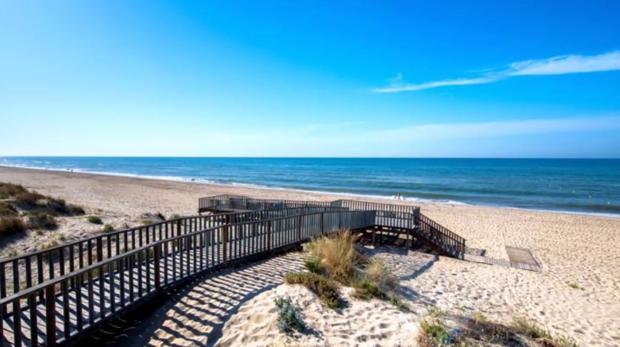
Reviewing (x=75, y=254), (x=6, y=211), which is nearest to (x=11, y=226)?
(x=6, y=211)

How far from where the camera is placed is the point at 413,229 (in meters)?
14.1

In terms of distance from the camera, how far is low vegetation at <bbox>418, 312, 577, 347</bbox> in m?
4.52

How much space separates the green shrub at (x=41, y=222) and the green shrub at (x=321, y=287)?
10.1 m

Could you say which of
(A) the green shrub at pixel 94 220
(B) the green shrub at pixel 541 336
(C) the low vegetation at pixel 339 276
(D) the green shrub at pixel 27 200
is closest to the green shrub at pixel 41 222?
(A) the green shrub at pixel 94 220

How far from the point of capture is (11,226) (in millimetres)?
10391

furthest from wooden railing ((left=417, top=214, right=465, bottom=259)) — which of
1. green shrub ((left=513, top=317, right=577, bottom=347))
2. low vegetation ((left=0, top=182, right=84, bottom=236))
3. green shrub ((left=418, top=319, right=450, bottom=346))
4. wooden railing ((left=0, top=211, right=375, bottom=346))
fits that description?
low vegetation ((left=0, top=182, right=84, bottom=236))

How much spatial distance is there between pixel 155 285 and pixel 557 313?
28.2 feet

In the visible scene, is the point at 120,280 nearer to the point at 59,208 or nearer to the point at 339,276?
the point at 339,276

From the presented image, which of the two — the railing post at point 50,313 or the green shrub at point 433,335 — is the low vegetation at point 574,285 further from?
the railing post at point 50,313

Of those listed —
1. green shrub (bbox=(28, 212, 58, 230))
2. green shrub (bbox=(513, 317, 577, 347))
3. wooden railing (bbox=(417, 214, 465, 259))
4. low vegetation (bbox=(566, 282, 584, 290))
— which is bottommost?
low vegetation (bbox=(566, 282, 584, 290))

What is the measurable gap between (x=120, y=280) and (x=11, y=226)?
875 centimetres

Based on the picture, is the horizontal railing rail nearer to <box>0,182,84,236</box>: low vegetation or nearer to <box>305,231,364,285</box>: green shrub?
<box>0,182,84,236</box>: low vegetation

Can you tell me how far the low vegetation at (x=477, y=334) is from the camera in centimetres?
452

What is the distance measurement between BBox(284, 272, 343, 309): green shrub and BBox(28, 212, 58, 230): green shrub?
10095 millimetres
